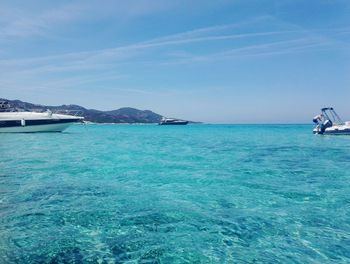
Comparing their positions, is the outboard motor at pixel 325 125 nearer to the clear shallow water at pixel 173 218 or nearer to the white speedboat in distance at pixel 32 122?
the white speedboat in distance at pixel 32 122

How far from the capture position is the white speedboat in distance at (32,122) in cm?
5784

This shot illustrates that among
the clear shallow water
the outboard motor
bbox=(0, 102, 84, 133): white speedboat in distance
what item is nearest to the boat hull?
the outboard motor

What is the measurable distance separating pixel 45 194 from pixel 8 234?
4.31 metres

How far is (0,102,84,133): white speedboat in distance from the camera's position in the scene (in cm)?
5784

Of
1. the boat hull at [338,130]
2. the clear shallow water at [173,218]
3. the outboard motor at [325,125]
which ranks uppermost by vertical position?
the outboard motor at [325,125]

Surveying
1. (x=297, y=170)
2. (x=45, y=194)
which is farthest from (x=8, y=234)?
(x=297, y=170)

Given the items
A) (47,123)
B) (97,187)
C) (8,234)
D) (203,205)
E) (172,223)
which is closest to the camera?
(8,234)

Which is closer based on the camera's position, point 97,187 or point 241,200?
point 241,200

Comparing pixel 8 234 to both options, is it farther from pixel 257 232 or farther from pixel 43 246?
pixel 257 232

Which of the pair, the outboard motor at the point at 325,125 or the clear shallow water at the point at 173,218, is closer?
the clear shallow water at the point at 173,218

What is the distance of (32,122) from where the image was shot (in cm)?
5853

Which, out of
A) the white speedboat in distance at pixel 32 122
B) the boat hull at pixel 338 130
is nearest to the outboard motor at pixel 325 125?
the boat hull at pixel 338 130

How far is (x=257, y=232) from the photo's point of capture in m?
8.67

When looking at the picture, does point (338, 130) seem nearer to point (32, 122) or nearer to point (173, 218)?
point (32, 122)
